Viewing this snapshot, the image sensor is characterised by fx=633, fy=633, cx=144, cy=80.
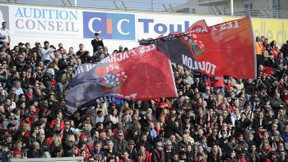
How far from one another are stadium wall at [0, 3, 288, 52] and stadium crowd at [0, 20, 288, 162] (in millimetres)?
2275

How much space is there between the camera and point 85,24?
88.0 feet

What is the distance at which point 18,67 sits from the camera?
70.3 feet

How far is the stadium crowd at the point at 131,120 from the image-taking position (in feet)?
59.2

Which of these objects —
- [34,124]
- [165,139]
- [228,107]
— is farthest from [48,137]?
[228,107]

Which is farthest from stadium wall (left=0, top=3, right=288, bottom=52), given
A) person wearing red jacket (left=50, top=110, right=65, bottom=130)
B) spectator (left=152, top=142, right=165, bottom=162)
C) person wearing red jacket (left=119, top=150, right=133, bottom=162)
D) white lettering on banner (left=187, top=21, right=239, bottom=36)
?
white lettering on banner (left=187, top=21, right=239, bottom=36)

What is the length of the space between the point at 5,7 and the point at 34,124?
8.27 m

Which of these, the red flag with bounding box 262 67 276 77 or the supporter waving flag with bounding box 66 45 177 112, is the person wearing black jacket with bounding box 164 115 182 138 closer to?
the supporter waving flag with bounding box 66 45 177 112

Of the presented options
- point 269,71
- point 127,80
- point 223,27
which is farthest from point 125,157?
point 269,71

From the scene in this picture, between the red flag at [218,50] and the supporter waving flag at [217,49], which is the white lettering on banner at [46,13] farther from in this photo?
the red flag at [218,50]

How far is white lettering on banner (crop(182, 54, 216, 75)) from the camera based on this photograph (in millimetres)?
15828

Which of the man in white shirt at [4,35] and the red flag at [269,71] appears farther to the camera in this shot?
the red flag at [269,71]

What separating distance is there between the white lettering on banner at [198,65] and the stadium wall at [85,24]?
10899 millimetres

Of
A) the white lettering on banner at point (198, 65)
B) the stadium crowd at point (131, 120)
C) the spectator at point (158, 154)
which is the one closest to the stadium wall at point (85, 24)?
the stadium crowd at point (131, 120)

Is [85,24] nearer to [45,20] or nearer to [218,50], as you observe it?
[45,20]
